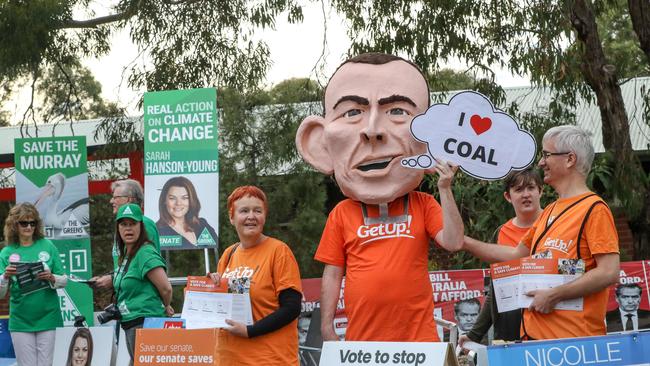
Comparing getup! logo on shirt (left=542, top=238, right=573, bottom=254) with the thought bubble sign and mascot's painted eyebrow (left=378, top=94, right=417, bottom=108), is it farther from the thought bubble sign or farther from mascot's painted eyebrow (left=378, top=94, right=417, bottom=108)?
mascot's painted eyebrow (left=378, top=94, right=417, bottom=108)

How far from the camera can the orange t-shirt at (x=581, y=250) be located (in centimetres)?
512

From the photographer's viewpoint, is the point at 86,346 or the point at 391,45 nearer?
the point at 86,346

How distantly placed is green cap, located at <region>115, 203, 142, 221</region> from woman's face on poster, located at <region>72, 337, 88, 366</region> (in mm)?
1392

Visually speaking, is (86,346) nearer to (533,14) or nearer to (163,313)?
(163,313)

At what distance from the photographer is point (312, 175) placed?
1386 centimetres

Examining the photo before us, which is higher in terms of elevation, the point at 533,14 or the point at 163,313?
the point at 533,14

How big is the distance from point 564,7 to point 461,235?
5.71 meters

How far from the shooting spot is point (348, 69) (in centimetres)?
629

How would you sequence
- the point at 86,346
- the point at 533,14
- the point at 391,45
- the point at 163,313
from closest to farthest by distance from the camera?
1. the point at 163,313
2. the point at 86,346
3. the point at 533,14
4. the point at 391,45

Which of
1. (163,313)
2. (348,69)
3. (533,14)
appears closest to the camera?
(348,69)

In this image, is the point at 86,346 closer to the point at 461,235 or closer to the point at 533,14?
the point at 461,235

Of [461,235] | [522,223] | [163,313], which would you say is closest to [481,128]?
[461,235]

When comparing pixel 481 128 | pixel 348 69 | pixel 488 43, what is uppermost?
pixel 488 43

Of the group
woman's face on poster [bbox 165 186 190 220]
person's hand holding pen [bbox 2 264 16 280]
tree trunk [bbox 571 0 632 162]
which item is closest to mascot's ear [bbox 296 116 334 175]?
person's hand holding pen [bbox 2 264 16 280]
